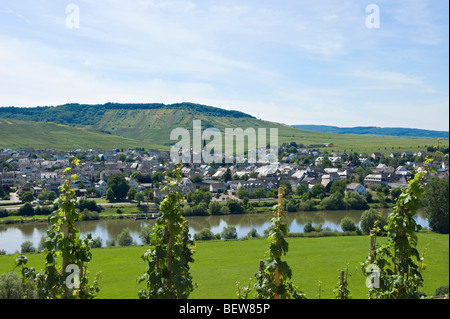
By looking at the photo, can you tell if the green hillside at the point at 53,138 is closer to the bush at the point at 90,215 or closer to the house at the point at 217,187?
the house at the point at 217,187

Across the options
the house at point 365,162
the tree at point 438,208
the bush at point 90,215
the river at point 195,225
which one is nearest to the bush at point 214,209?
the river at point 195,225

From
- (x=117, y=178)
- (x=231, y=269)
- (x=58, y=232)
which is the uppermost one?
(x=58, y=232)

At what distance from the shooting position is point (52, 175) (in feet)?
162

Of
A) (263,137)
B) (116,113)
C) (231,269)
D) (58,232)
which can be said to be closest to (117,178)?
(231,269)

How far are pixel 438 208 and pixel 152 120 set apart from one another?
111m

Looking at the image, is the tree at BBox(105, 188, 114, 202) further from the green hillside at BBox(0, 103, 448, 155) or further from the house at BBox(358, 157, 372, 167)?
the green hillside at BBox(0, 103, 448, 155)

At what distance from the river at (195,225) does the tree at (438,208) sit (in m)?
1.89

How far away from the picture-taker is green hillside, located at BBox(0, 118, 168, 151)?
8622 centimetres

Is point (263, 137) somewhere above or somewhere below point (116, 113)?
below

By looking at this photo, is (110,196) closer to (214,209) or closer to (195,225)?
(214,209)

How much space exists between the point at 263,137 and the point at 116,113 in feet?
209

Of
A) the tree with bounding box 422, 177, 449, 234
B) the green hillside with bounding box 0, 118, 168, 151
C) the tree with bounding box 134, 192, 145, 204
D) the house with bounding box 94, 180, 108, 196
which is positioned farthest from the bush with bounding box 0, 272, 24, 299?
the green hillside with bounding box 0, 118, 168, 151

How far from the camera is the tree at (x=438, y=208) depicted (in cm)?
2617
